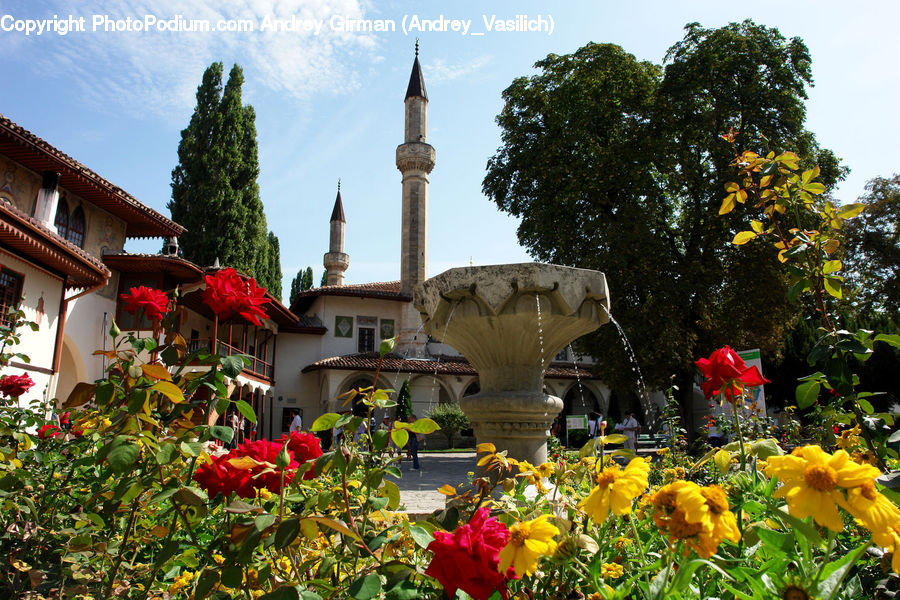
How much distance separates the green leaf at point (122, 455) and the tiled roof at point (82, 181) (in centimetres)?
1255

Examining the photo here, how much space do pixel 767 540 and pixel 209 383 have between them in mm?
1173

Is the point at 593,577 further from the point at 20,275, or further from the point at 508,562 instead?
the point at 20,275

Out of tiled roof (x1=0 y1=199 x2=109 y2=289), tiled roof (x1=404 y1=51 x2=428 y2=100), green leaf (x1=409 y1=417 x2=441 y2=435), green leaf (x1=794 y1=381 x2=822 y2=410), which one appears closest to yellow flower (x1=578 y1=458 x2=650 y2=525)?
green leaf (x1=409 y1=417 x2=441 y2=435)

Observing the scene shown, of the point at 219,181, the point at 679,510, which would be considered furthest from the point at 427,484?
the point at 219,181

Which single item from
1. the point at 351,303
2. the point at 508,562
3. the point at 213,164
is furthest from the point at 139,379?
the point at 351,303

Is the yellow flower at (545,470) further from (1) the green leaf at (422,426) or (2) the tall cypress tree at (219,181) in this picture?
(2) the tall cypress tree at (219,181)

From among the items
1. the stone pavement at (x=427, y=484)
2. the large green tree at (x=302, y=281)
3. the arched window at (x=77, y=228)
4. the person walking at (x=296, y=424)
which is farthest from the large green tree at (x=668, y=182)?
the large green tree at (x=302, y=281)

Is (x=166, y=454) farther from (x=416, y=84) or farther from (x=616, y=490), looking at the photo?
(x=416, y=84)

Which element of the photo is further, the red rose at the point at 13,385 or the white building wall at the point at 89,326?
the white building wall at the point at 89,326

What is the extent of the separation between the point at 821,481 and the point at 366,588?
708 mm

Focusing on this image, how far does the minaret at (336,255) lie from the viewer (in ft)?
120

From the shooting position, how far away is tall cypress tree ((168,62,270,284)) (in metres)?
21.3

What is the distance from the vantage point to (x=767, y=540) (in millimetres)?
1018

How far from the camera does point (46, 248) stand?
388 inches
